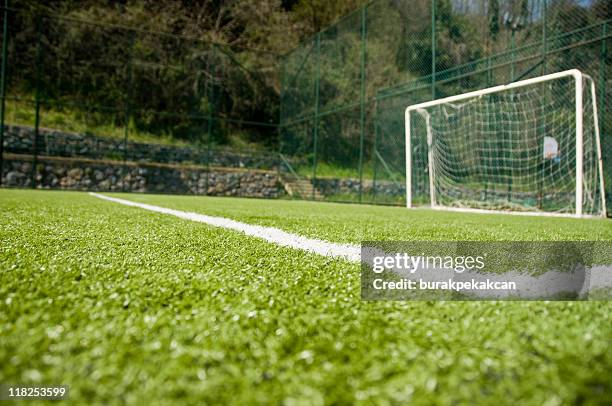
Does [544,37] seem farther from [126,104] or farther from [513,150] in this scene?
[126,104]

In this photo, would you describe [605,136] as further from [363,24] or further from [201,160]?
[201,160]

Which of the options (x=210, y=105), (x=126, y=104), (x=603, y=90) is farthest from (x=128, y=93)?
(x=603, y=90)

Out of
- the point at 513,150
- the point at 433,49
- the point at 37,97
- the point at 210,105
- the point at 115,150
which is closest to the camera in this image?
the point at 513,150

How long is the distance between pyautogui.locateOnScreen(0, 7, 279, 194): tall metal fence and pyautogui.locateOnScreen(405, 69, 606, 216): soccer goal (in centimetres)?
684

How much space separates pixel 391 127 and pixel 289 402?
34.1ft

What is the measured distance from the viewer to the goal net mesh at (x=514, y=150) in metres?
6.99

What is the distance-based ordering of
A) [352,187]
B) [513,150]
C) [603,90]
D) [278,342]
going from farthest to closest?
[352,187], [513,150], [603,90], [278,342]

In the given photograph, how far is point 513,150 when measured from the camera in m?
7.70

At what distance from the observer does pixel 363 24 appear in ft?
36.0

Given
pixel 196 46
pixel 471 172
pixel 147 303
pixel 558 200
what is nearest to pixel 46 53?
pixel 196 46

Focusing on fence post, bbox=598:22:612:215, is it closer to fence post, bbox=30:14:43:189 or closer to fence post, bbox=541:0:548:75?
fence post, bbox=541:0:548:75

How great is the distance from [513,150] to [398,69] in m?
3.79

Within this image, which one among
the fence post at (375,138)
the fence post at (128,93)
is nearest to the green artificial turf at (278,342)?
the fence post at (375,138)

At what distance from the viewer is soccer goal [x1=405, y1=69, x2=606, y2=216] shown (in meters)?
6.92
